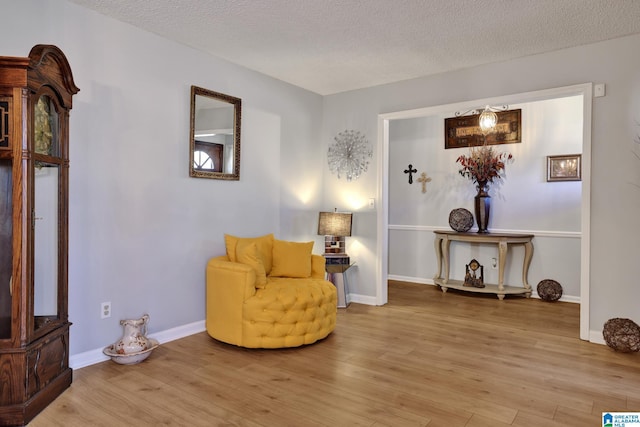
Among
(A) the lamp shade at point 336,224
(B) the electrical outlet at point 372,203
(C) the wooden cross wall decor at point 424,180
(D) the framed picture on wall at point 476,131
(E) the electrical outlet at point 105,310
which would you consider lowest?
(E) the electrical outlet at point 105,310

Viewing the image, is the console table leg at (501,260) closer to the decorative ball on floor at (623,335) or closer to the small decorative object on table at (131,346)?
the decorative ball on floor at (623,335)

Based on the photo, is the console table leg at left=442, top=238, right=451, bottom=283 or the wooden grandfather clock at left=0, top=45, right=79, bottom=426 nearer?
the wooden grandfather clock at left=0, top=45, right=79, bottom=426

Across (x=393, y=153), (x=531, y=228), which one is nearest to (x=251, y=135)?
(x=393, y=153)

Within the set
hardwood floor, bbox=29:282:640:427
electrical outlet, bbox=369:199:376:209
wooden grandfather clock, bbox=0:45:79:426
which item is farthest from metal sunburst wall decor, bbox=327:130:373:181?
wooden grandfather clock, bbox=0:45:79:426

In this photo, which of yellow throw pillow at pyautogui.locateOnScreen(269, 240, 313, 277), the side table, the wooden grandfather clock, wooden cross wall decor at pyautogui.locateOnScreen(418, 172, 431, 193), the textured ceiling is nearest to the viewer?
the wooden grandfather clock

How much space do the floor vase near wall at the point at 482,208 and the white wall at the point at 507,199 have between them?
0.24 meters

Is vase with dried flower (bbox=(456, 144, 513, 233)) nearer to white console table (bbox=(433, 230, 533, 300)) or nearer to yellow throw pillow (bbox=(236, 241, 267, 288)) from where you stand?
white console table (bbox=(433, 230, 533, 300))

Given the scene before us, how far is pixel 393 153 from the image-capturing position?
6.59 m

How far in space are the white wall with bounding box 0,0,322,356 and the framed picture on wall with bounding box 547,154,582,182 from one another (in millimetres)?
3555

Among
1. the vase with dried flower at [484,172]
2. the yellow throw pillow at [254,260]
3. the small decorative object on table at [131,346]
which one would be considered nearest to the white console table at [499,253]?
the vase with dried flower at [484,172]

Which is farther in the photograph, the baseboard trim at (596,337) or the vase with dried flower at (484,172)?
the vase with dried flower at (484,172)

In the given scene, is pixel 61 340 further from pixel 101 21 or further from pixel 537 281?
pixel 537 281

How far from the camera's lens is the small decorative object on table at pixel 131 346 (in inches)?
117

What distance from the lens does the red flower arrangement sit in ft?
18.2
